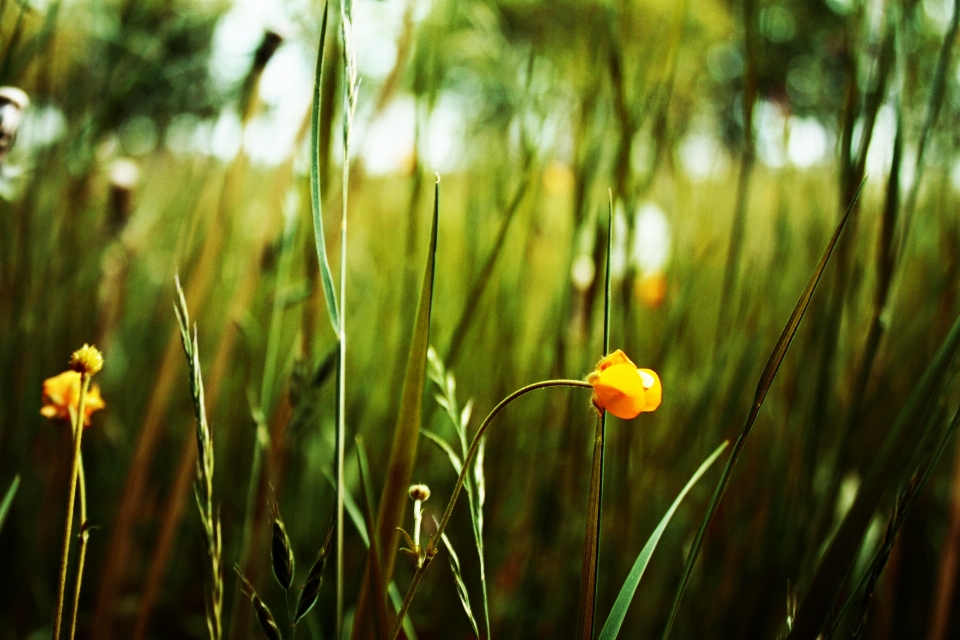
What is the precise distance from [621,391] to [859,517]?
0.25 ft

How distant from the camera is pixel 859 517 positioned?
0.60 ft

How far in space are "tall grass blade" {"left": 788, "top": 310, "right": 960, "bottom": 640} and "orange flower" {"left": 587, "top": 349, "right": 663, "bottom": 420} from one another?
64 millimetres

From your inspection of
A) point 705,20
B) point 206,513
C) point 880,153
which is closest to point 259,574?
point 206,513

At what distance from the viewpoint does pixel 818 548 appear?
12.2 inches

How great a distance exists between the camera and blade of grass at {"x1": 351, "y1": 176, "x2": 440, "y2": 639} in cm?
20

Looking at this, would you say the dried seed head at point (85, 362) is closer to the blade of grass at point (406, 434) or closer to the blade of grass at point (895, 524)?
the blade of grass at point (406, 434)

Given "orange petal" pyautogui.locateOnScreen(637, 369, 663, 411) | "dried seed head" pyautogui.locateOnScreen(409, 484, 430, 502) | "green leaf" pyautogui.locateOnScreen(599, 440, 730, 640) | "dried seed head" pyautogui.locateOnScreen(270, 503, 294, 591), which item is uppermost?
"orange petal" pyautogui.locateOnScreen(637, 369, 663, 411)

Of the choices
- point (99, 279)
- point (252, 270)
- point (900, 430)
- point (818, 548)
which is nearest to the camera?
point (900, 430)

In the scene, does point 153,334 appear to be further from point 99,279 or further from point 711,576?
point 711,576

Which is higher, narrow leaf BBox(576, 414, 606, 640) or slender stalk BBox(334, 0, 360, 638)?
slender stalk BBox(334, 0, 360, 638)

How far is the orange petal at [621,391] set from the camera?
0.18m

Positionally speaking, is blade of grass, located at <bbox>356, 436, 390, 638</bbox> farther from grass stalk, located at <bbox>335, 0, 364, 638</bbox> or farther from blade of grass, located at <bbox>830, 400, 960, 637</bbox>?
blade of grass, located at <bbox>830, 400, 960, 637</bbox>

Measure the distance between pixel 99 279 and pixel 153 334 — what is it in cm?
8

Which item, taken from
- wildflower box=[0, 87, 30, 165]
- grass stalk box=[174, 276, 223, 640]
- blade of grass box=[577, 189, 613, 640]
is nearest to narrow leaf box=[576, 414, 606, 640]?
blade of grass box=[577, 189, 613, 640]
